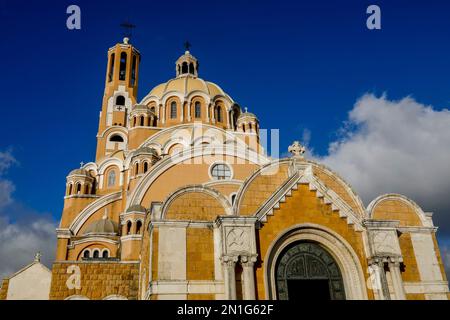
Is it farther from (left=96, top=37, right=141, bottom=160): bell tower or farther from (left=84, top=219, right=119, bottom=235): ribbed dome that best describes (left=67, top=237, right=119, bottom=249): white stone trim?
(left=96, top=37, right=141, bottom=160): bell tower

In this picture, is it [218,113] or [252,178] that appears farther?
[218,113]

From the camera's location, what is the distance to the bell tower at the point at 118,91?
39.3m

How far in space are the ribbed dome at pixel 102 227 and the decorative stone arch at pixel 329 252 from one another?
15812 millimetres

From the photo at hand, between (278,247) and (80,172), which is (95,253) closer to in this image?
(80,172)

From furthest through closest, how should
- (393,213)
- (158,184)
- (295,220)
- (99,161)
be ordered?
(99,161), (158,184), (393,213), (295,220)

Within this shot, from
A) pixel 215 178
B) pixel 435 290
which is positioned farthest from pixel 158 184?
pixel 435 290

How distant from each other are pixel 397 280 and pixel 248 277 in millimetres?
4618

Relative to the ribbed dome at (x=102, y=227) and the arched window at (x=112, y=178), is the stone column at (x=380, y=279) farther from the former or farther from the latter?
the arched window at (x=112, y=178)

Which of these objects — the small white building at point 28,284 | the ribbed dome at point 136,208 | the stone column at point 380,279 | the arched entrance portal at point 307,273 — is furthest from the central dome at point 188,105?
the stone column at point 380,279

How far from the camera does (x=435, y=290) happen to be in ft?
45.3

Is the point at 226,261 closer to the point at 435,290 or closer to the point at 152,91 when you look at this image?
the point at 435,290

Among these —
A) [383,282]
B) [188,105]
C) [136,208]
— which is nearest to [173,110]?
[188,105]

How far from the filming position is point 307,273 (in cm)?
1328
